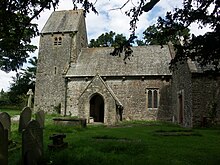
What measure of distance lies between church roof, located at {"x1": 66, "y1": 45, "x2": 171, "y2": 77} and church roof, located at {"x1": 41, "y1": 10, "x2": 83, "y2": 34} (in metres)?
4.23

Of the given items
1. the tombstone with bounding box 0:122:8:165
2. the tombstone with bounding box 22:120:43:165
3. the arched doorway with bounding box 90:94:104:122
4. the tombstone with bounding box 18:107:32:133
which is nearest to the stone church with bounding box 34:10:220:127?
the arched doorway with bounding box 90:94:104:122

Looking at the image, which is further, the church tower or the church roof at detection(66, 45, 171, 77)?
the church tower

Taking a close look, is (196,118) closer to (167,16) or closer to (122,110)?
(122,110)

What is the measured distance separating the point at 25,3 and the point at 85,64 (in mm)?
22879

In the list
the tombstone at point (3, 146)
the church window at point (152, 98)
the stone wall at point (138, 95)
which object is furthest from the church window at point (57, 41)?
the tombstone at point (3, 146)

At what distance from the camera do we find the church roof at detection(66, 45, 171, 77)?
87.8 ft

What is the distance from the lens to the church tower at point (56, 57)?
30.0 meters

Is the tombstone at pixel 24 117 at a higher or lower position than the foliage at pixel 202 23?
lower

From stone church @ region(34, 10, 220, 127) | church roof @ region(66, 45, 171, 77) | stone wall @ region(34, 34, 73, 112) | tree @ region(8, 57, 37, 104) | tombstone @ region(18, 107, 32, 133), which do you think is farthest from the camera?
tree @ region(8, 57, 37, 104)

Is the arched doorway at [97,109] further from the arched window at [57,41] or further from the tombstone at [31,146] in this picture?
the tombstone at [31,146]

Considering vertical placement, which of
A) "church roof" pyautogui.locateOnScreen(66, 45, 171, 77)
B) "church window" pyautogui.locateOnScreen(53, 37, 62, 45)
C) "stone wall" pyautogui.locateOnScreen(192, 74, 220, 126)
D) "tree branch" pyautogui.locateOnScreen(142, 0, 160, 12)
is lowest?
"stone wall" pyautogui.locateOnScreen(192, 74, 220, 126)

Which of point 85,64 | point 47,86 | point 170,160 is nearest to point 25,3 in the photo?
point 170,160

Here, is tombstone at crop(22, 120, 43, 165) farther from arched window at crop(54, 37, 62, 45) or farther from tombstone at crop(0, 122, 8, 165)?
arched window at crop(54, 37, 62, 45)

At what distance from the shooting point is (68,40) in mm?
31484
